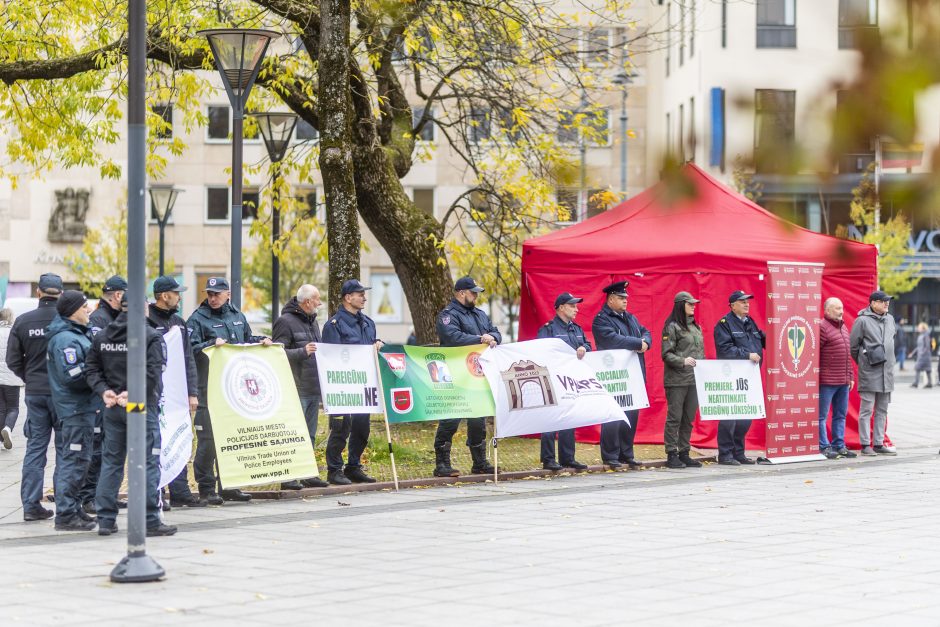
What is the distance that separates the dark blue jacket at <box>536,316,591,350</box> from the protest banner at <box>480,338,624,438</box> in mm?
292

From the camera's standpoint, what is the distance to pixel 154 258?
165 ft

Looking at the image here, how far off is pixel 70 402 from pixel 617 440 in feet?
21.1

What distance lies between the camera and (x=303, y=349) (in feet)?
39.3

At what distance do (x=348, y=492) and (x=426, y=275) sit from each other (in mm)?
6843

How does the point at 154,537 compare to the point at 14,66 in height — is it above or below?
below

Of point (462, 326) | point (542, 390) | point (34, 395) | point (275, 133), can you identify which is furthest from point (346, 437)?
point (275, 133)

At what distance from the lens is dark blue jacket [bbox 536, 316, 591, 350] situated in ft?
46.5

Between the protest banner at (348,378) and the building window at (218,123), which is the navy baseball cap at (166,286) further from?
the building window at (218,123)

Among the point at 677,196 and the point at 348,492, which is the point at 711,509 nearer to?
the point at 348,492

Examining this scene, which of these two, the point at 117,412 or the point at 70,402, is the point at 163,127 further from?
the point at 117,412

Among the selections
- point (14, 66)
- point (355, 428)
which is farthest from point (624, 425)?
point (14, 66)

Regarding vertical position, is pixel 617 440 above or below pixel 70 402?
below

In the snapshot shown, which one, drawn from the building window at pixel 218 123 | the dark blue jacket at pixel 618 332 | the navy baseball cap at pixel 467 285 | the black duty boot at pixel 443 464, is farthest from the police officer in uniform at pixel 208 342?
the building window at pixel 218 123

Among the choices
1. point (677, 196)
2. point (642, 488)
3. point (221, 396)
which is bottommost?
point (642, 488)
